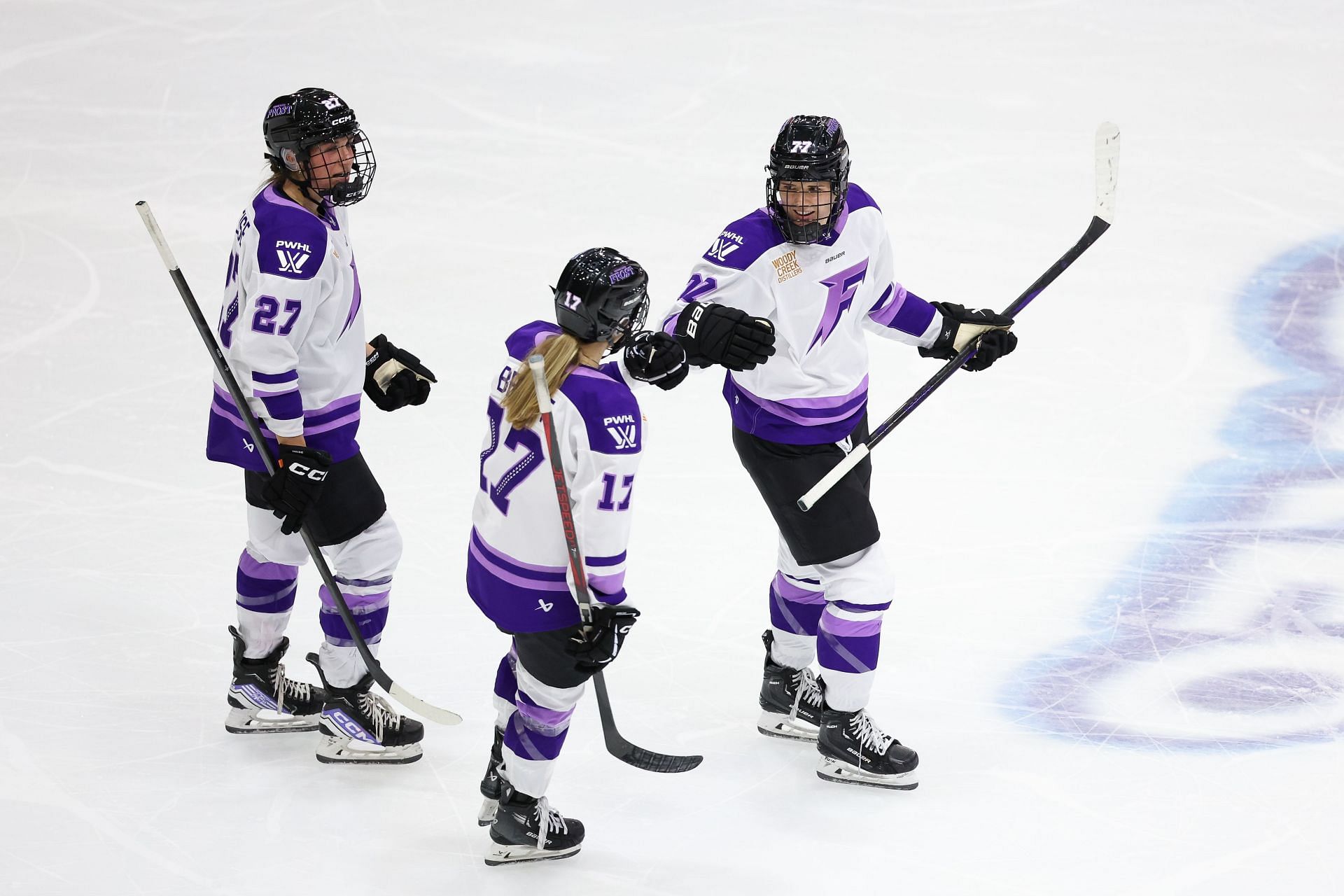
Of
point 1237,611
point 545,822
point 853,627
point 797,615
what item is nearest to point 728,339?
point 853,627

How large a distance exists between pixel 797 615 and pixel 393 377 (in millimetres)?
1162

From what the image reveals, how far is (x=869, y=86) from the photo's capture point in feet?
23.4

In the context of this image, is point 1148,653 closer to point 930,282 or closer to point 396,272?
point 930,282

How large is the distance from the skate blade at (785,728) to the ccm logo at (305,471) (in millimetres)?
1239

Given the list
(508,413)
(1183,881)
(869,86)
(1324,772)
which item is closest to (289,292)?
(508,413)

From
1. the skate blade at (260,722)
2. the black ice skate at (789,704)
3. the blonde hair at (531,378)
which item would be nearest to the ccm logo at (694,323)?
the blonde hair at (531,378)

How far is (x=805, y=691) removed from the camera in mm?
3555

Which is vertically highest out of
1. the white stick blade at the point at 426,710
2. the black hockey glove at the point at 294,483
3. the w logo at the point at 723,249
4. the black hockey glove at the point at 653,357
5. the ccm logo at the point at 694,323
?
the w logo at the point at 723,249

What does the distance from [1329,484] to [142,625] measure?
361cm

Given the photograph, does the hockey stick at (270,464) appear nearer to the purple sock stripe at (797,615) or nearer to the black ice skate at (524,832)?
the black ice skate at (524,832)

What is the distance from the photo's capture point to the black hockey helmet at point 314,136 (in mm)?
3084

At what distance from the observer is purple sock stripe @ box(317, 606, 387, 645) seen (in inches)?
133

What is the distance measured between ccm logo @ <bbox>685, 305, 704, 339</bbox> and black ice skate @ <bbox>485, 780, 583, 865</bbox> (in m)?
1.02

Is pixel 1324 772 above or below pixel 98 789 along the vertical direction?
above
